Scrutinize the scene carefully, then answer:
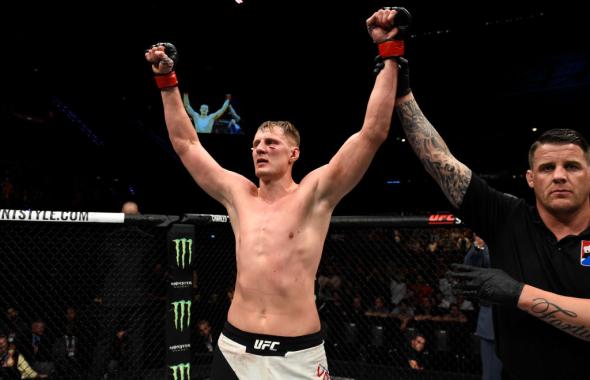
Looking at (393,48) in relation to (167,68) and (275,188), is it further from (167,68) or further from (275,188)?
(167,68)

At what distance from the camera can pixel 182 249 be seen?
9.27 ft

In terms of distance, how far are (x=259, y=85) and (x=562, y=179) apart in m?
12.3

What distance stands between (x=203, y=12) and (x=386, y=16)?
1019cm

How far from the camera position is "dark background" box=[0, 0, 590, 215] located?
10.2m

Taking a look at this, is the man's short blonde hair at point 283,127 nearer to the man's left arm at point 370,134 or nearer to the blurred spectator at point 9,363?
the man's left arm at point 370,134

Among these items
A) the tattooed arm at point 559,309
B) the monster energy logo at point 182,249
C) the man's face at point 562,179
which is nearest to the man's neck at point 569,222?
the man's face at point 562,179

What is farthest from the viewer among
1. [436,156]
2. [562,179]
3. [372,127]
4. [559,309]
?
[372,127]

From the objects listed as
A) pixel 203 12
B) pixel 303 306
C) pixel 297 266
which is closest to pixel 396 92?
pixel 297 266

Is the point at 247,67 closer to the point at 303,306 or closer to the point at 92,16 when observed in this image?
the point at 92,16

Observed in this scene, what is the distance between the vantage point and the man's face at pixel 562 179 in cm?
152

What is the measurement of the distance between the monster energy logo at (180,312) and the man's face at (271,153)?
1.04m

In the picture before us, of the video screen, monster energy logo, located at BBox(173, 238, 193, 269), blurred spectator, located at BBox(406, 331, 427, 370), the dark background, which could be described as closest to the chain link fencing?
blurred spectator, located at BBox(406, 331, 427, 370)

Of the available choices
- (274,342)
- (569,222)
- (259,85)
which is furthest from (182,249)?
(259,85)

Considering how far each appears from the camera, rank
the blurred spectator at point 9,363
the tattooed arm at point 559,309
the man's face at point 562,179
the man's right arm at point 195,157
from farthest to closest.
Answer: the blurred spectator at point 9,363, the man's right arm at point 195,157, the man's face at point 562,179, the tattooed arm at point 559,309
